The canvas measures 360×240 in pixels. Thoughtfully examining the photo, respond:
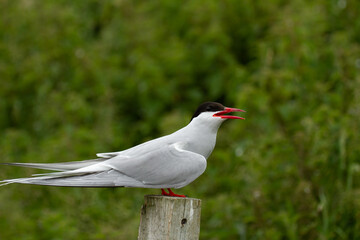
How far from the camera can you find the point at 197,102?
290 inches

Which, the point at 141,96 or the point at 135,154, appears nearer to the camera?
the point at 135,154

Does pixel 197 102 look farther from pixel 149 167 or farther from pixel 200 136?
pixel 149 167

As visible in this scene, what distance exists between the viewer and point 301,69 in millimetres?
6410

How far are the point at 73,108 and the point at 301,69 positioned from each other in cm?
290

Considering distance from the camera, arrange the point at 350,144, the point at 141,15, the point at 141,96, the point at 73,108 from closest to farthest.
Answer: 1. the point at 350,144
2. the point at 73,108
3. the point at 141,96
4. the point at 141,15

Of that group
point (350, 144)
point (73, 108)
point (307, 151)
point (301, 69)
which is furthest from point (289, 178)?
point (73, 108)

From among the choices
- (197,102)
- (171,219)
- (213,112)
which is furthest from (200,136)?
(197,102)

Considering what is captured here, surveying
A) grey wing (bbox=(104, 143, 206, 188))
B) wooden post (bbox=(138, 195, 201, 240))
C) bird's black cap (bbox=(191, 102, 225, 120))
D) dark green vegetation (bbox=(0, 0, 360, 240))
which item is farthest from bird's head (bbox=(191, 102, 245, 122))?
dark green vegetation (bbox=(0, 0, 360, 240))

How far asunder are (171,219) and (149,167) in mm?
330

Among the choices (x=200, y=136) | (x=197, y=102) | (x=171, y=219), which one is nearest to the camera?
(x=171, y=219)

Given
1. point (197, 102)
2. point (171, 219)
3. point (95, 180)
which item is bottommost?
point (171, 219)

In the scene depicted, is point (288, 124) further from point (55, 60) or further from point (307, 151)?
point (55, 60)

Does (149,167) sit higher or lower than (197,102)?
lower

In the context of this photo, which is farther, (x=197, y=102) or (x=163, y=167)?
(x=197, y=102)
